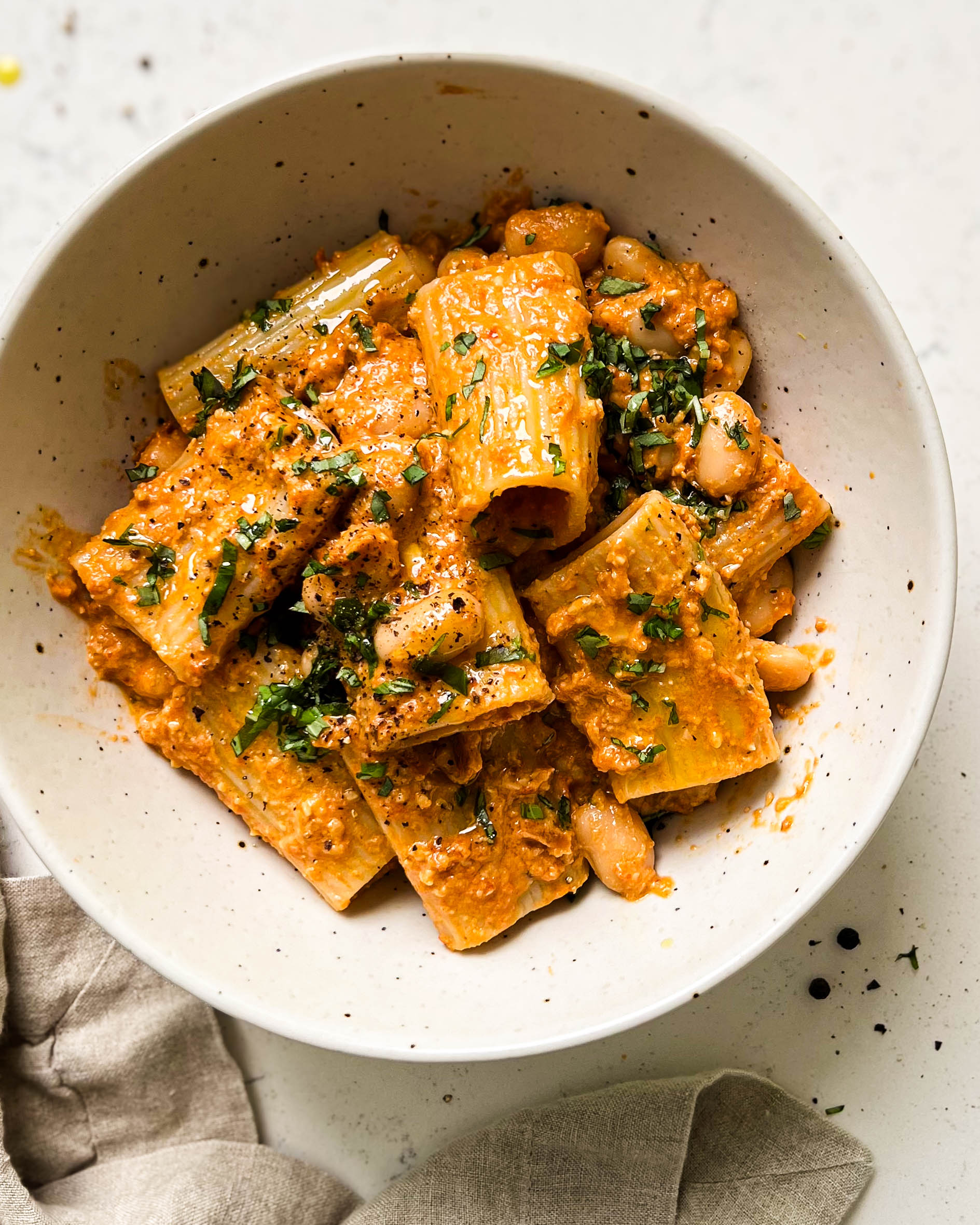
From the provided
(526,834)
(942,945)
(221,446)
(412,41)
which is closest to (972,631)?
(942,945)

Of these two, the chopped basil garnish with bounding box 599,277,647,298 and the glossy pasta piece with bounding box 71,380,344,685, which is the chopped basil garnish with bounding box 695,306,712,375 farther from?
the glossy pasta piece with bounding box 71,380,344,685

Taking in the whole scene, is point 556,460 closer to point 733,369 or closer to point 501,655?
point 501,655

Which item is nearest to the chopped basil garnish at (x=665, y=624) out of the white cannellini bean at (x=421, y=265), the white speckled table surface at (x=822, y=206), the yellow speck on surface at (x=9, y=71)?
the white cannellini bean at (x=421, y=265)

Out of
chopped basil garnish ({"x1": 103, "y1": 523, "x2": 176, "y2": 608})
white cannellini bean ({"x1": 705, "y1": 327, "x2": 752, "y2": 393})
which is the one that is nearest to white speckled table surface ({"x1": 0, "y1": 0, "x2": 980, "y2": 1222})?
white cannellini bean ({"x1": 705, "y1": 327, "x2": 752, "y2": 393})

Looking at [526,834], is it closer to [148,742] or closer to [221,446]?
[148,742]

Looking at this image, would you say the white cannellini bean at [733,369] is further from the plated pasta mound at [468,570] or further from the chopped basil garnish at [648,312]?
the chopped basil garnish at [648,312]

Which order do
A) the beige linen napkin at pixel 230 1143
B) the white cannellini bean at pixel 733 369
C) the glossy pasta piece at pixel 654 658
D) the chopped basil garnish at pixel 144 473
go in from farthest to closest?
the beige linen napkin at pixel 230 1143, the chopped basil garnish at pixel 144 473, the white cannellini bean at pixel 733 369, the glossy pasta piece at pixel 654 658

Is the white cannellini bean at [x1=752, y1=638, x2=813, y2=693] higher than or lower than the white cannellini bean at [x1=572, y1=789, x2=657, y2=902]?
higher
